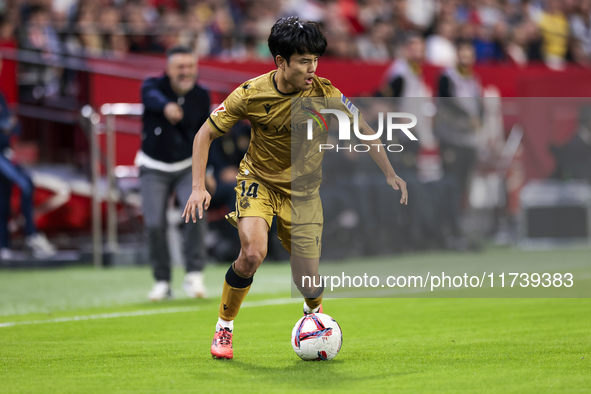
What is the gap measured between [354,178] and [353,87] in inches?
134

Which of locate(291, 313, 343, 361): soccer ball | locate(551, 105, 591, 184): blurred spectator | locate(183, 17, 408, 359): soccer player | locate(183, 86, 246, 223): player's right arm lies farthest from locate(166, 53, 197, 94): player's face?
locate(551, 105, 591, 184): blurred spectator

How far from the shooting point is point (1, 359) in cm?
495

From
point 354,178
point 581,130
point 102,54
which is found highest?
point 102,54

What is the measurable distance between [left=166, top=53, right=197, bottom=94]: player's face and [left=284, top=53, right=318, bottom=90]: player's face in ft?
11.1

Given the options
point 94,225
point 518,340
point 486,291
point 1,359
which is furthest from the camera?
point 94,225

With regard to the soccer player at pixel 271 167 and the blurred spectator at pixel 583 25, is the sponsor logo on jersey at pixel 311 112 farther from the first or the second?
the blurred spectator at pixel 583 25

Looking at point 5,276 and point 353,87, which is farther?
point 353,87

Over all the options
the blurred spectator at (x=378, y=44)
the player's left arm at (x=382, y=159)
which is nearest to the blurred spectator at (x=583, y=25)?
the blurred spectator at (x=378, y=44)

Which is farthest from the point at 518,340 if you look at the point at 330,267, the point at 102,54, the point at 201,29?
the point at 201,29

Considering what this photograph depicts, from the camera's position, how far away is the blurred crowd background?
12234 mm

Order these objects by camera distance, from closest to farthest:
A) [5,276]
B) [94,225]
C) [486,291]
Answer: [486,291], [5,276], [94,225]

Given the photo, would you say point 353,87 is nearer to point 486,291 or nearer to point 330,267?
point 330,267

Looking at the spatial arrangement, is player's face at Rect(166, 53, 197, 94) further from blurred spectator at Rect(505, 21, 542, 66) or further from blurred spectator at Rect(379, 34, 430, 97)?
blurred spectator at Rect(505, 21, 542, 66)

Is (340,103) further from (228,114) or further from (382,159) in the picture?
(228,114)
